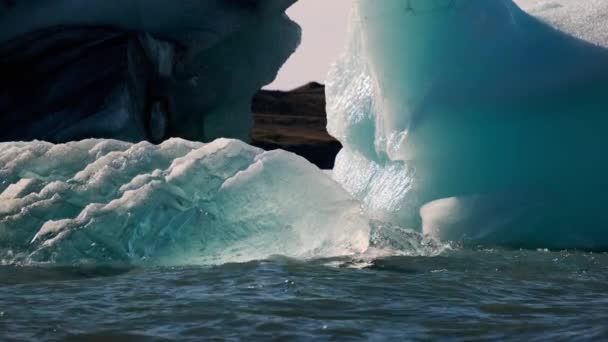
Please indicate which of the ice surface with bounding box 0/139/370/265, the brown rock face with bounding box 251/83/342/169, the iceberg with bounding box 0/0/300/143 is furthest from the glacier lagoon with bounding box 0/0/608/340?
the brown rock face with bounding box 251/83/342/169

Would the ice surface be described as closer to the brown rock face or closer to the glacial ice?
the glacial ice

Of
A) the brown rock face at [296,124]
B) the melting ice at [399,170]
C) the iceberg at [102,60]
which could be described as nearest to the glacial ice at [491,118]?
the melting ice at [399,170]

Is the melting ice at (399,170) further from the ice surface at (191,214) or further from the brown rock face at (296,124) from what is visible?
the brown rock face at (296,124)

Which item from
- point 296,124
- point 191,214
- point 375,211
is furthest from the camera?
point 296,124

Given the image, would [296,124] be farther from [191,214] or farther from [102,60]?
[191,214]

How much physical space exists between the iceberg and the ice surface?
4.04 m

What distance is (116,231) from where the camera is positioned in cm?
681

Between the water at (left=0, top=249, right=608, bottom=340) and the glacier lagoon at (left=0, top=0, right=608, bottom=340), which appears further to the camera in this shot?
the glacier lagoon at (left=0, top=0, right=608, bottom=340)

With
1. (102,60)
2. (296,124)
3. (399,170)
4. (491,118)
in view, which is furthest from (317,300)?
(296,124)

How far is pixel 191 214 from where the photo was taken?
687 centimetres

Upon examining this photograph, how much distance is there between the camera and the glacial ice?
7.82 metres

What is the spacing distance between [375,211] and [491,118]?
1.18 meters

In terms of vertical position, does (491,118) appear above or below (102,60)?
below

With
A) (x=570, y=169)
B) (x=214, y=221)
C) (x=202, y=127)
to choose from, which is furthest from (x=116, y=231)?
(x=202, y=127)
